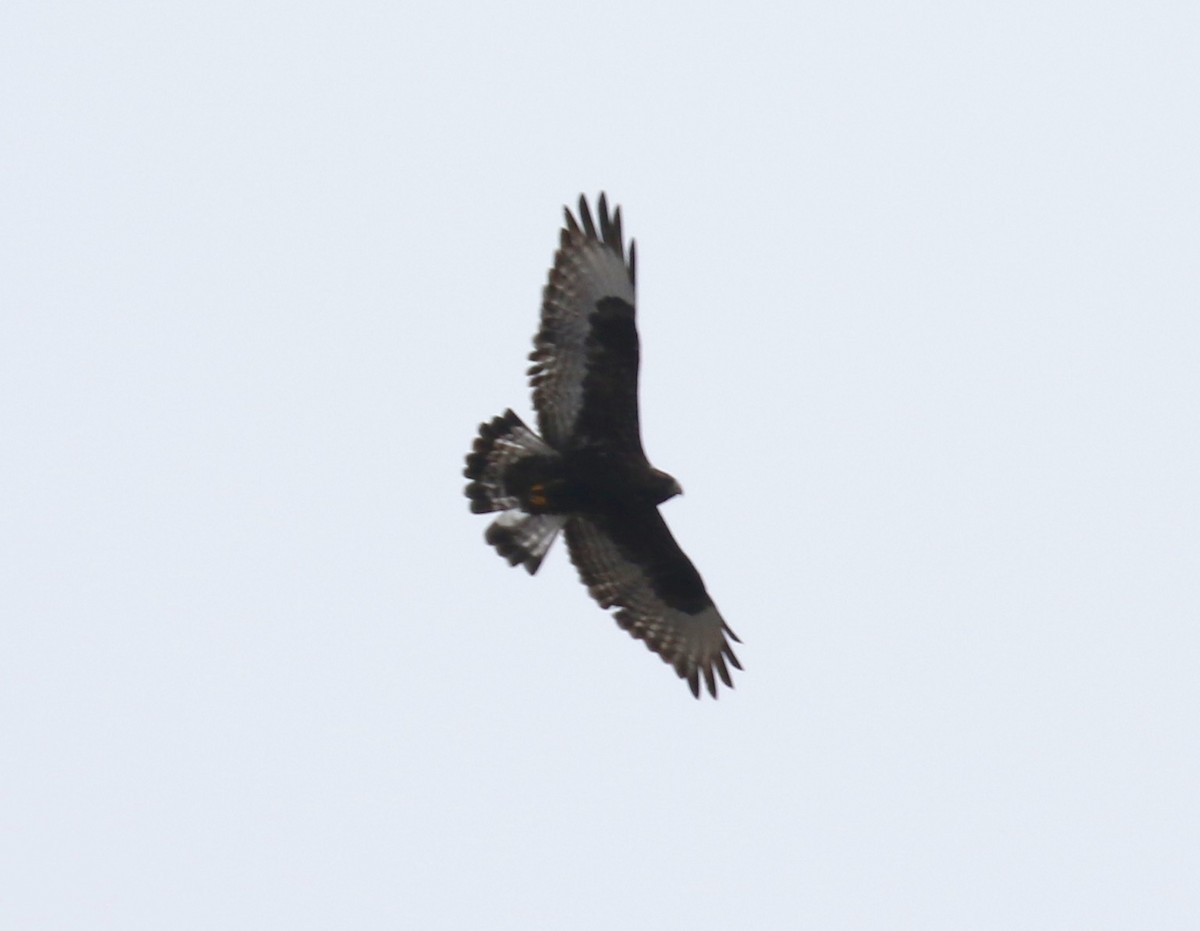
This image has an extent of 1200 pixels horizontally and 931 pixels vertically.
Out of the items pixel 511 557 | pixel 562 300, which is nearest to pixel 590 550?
pixel 511 557

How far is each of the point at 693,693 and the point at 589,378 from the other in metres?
2.57

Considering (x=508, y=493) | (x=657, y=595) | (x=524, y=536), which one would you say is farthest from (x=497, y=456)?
(x=657, y=595)

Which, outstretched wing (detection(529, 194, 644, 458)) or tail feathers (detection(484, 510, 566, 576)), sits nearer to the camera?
outstretched wing (detection(529, 194, 644, 458))

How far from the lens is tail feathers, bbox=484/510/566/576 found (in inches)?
583

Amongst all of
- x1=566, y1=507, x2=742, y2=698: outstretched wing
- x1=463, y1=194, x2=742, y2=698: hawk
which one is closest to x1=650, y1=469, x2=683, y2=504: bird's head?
x1=463, y1=194, x2=742, y2=698: hawk

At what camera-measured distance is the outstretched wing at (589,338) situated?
14.1 meters

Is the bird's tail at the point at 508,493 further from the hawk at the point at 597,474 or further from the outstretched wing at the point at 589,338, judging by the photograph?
the outstretched wing at the point at 589,338

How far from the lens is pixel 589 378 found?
14.2m

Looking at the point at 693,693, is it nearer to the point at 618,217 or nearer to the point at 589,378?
the point at 589,378

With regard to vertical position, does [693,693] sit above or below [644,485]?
below

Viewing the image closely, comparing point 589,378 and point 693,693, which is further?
point 693,693

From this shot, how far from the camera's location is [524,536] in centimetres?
1488

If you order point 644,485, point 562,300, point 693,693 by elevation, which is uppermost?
point 562,300

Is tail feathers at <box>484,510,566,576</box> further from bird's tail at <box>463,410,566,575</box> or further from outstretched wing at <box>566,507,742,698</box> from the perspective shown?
outstretched wing at <box>566,507,742,698</box>
